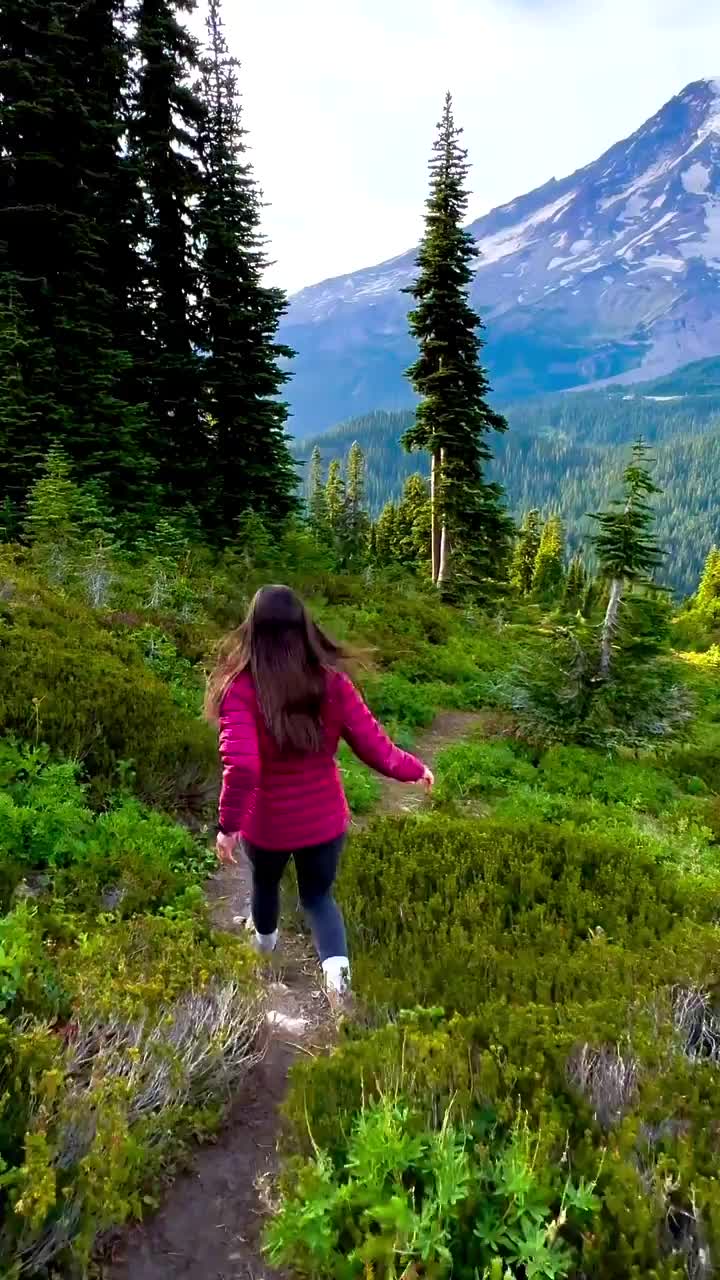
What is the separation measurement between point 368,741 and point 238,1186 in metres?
1.99

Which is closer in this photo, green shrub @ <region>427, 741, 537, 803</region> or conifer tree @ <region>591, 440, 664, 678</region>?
green shrub @ <region>427, 741, 537, 803</region>

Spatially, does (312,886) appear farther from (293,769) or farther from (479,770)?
(479,770)

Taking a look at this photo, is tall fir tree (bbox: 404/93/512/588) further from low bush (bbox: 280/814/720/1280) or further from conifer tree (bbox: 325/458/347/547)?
low bush (bbox: 280/814/720/1280)

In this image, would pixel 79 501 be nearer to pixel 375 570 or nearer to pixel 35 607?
pixel 35 607

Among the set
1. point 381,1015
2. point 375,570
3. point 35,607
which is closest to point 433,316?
point 375,570

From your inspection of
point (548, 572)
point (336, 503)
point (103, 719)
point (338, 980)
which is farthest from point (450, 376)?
point (548, 572)

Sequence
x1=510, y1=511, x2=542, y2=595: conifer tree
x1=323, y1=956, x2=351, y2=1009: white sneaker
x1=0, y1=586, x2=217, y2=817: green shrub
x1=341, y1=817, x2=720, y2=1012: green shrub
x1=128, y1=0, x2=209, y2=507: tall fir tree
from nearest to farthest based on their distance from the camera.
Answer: x1=341, y1=817, x2=720, y2=1012: green shrub
x1=323, y1=956, x2=351, y2=1009: white sneaker
x1=0, y1=586, x2=217, y2=817: green shrub
x1=128, y1=0, x2=209, y2=507: tall fir tree
x1=510, y1=511, x2=542, y2=595: conifer tree

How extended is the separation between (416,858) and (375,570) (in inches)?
680

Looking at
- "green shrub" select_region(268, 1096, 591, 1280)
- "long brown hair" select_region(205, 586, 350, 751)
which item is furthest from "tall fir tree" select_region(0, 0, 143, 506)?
"green shrub" select_region(268, 1096, 591, 1280)

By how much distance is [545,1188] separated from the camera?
244 centimetres

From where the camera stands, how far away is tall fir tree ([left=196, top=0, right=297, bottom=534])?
20.0m

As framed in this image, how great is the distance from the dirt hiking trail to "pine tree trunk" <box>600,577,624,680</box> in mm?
7485

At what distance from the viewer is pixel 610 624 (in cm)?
1093

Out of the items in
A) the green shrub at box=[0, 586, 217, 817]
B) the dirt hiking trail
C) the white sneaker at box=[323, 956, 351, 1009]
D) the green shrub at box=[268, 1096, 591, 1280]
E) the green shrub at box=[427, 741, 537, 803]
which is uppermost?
the green shrub at box=[0, 586, 217, 817]
